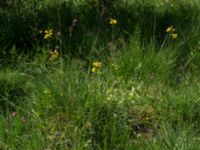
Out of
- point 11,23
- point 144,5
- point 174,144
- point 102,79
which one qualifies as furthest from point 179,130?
point 144,5

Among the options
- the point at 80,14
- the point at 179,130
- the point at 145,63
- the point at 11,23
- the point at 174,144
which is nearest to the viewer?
the point at 174,144

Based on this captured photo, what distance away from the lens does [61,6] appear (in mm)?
5742

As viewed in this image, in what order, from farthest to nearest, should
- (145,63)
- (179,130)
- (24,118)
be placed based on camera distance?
1. (145,63)
2. (24,118)
3. (179,130)

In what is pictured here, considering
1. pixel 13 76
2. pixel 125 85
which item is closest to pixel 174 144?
pixel 125 85

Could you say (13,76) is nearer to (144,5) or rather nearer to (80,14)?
(80,14)

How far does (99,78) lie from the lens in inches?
159

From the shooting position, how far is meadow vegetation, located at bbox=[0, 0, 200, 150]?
3496 millimetres

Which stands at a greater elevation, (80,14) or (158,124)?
(80,14)

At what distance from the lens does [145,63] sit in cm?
444

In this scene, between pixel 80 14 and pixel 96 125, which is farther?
pixel 80 14

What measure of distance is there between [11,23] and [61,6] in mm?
749

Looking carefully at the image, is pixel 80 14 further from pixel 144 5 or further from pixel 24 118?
pixel 24 118

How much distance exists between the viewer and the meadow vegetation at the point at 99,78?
3.50 m

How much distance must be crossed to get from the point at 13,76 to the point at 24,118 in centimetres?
74
